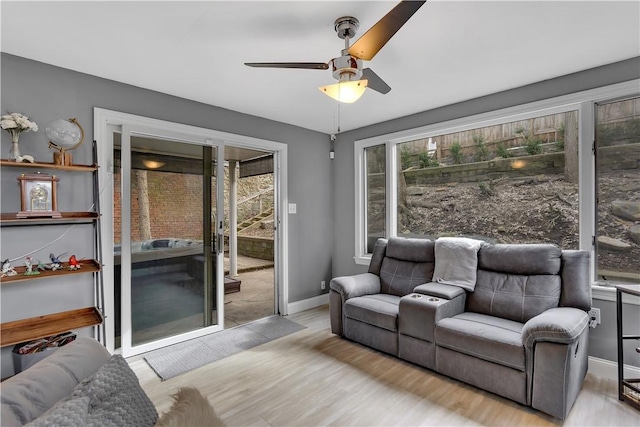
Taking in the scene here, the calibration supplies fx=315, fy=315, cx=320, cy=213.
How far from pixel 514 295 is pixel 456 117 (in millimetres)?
1910

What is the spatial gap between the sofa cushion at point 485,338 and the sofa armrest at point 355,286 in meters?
0.97

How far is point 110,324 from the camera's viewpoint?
108 inches

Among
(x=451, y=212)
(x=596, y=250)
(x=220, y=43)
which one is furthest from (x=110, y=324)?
(x=596, y=250)

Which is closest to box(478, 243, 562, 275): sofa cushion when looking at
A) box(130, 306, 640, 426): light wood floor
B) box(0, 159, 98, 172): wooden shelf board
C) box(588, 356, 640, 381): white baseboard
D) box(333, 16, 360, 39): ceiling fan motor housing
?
box(588, 356, 640, 381): white baseboard

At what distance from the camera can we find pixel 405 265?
11.4 ft

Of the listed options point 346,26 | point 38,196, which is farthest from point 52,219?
point 346,26

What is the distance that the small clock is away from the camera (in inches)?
87.1

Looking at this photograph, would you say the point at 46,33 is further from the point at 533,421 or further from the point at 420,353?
the point at 533,421

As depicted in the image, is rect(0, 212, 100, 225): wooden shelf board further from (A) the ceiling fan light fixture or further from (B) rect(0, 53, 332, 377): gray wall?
(A) the ceiling fan light fixture

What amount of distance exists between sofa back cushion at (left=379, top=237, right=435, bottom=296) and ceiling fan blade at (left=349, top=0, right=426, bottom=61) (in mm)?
2186

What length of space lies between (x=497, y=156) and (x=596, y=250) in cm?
122

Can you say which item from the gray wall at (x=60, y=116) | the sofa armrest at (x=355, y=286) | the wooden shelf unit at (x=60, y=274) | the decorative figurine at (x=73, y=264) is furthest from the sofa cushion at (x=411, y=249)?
the decorative figurine at (x=73, y=264)

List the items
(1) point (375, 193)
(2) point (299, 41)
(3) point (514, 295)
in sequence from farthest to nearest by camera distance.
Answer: (1) point (375, 193) < (3) point (514, 295) < (2) point (299, 41)

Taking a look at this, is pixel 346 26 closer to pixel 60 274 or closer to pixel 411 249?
pixel 411 249
